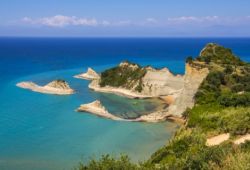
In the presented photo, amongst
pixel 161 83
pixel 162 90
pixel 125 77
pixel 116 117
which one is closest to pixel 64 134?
pixel 116 117

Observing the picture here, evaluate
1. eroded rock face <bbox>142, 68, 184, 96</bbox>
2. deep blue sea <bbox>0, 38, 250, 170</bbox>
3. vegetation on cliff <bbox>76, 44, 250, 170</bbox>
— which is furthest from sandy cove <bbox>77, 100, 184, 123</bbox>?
eroded rock face <bbox>142, 68, 184, 96</bbox>

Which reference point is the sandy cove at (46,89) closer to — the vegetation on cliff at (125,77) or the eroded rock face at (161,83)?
the vegetation on cliff at (125,77)

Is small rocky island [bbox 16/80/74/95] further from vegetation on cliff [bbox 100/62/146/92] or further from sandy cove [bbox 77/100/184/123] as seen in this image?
sandy cove [bbox 77/100/184/123]

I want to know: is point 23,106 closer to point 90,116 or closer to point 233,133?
point 90,116

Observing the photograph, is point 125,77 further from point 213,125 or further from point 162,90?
point 213,125

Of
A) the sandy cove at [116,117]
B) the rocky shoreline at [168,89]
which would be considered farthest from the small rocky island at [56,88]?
the sandy cove at [116,117]

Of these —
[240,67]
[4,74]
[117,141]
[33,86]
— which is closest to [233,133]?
[117,141]
